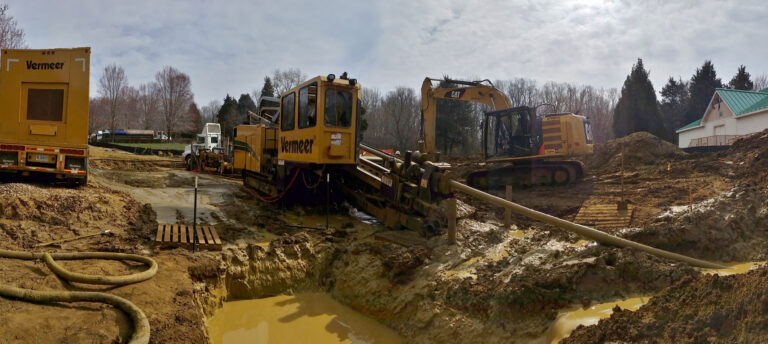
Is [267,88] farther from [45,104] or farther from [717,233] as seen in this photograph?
[717,233]

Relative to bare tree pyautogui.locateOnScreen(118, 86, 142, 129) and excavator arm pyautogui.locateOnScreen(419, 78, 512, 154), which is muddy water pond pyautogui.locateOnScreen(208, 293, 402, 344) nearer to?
excavator arm pyautogui.locateOnScreen(419, 78, 512, 154)

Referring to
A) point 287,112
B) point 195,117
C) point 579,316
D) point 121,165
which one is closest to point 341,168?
point 287,112

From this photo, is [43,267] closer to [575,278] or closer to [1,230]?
[1,230]

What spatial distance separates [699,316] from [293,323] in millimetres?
4954

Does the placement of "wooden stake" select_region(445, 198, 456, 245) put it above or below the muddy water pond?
above

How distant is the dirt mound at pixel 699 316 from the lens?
3.02 m

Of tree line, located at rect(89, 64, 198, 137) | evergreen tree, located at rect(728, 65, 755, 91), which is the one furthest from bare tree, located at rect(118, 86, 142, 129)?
evergreen tree, located at rect(728, 65, 755, 91)

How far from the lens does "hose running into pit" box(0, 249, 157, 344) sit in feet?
14.6

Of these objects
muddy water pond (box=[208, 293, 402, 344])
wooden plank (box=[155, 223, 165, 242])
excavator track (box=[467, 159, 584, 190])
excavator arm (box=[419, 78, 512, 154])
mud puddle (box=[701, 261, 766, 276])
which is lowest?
A: muddy water pond (box=[208, 293, 402, 344])

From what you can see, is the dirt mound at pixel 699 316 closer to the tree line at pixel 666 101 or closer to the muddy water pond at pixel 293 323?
the muddy water pond at pixel 293 323

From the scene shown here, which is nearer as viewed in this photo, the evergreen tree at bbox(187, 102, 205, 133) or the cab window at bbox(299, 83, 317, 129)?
the cab window at bbox(299, 83, 317, 129)

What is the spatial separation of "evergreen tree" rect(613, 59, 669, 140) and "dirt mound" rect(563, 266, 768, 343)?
40316mm

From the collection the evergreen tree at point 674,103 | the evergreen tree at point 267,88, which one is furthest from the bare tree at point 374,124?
the evergreen tree at point 674,103

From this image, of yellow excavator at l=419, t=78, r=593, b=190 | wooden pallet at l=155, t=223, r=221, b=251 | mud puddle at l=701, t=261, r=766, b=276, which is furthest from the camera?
yellow excavator at l=419, t=78, r=593, b=190
